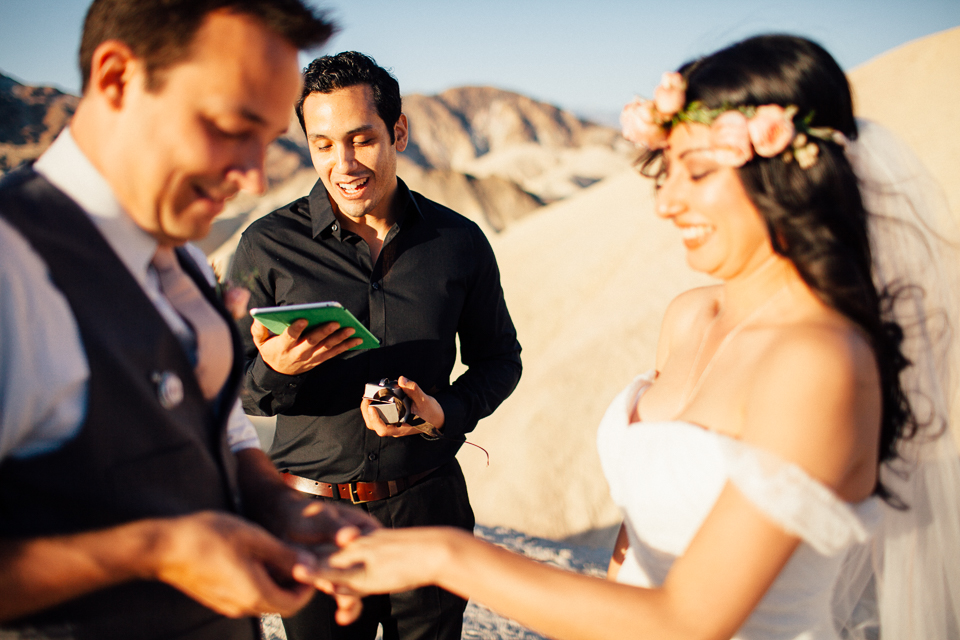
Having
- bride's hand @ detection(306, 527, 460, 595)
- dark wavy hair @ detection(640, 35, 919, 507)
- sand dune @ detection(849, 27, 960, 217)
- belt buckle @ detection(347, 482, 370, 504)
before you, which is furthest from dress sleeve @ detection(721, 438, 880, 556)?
sand dune @ detection(849, 27, 960, 217)

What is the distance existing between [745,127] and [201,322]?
1.48 metres

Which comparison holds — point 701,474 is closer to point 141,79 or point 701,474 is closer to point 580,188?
point 141,79

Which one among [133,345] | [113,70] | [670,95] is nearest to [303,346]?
[133,345]

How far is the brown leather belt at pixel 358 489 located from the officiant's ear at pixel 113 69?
1.80 metres

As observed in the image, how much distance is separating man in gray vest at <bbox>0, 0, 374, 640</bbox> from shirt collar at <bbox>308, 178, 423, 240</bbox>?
4.46 ft

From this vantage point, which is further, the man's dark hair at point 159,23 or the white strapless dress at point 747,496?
the white strapless dress at point 747,496

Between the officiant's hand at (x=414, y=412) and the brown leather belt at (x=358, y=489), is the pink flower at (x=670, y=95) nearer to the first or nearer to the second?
the officiant's hand at (x=414, y=412)

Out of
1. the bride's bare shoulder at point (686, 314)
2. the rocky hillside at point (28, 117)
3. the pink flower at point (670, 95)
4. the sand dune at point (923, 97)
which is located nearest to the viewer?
the pink flower at point (670, 95)

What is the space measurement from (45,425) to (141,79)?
2.26 ft

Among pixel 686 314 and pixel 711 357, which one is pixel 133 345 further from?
pixel 686 314

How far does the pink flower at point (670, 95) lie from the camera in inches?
71.6

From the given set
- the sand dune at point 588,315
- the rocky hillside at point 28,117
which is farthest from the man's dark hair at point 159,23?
the rocky hillside at point 28,117

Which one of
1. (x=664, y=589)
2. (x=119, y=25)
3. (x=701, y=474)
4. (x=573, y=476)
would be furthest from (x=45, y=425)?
(x=573, y=476)

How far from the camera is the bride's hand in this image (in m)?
1.52
